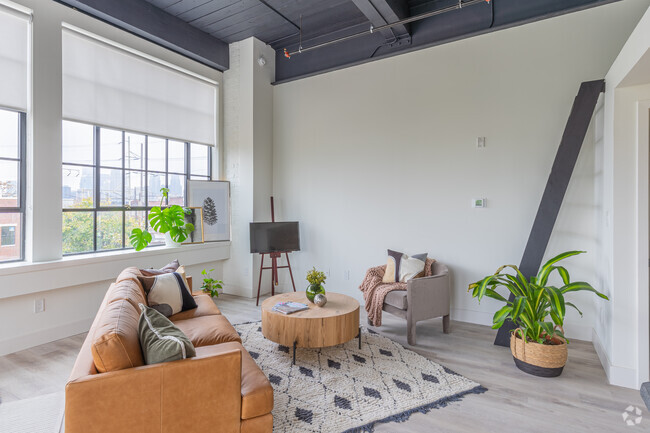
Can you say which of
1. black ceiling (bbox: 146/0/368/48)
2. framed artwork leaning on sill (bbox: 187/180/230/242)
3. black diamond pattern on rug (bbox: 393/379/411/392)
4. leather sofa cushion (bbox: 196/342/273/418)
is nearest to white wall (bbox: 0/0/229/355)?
black ceiling (bbox: 146/0/368/48)

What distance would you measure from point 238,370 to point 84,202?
360 centimetres

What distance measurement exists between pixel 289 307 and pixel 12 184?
3.10 meters

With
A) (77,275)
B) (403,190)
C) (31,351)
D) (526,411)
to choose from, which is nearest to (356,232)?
(403,190)

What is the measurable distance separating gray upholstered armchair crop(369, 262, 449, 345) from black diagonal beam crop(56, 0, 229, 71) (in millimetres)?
4435

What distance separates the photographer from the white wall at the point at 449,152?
3775 millimetres

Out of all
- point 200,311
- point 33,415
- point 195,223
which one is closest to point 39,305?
point 33,415

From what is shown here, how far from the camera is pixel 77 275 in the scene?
3869 mm

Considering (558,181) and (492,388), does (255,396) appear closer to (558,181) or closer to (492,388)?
(492,388)

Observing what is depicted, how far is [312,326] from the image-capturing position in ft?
10.2

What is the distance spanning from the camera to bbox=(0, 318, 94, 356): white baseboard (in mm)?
3400

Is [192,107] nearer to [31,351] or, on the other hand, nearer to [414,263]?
[31,351]

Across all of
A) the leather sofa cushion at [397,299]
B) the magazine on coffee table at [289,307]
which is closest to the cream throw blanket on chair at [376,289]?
the leather sofa cushion at [397,299]

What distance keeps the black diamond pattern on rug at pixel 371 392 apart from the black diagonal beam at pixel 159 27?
4.87 meters

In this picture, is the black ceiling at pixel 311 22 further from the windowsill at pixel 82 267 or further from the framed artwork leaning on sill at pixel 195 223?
the windowsill at pixel 82 267
